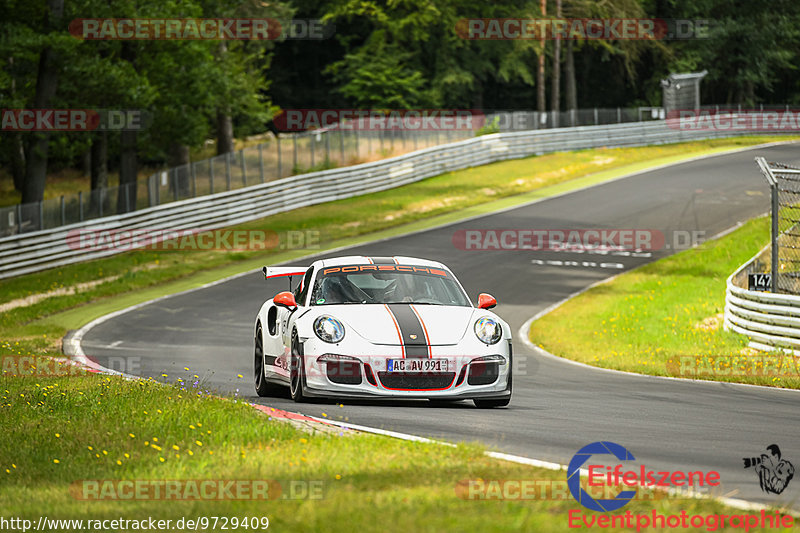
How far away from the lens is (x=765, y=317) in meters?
17.0

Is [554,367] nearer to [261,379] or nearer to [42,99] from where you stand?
[261,379]

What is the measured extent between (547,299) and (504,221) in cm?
1007

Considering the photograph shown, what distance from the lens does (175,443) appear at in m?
7.72

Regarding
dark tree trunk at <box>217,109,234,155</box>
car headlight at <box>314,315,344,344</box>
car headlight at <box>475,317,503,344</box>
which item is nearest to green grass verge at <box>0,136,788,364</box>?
dark tree trunk at <box>217,109,234,155</box>

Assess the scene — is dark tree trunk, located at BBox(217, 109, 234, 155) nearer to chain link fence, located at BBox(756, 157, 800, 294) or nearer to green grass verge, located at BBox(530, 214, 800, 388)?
green grass verge, located at BBox(530, 214, 800, 388)

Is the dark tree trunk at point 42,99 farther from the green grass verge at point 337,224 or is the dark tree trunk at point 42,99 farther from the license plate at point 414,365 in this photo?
the license plate at point 414,365

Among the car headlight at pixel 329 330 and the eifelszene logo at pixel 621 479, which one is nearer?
the eifelszene logo at pixel 621 479

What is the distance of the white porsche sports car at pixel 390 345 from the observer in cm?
976

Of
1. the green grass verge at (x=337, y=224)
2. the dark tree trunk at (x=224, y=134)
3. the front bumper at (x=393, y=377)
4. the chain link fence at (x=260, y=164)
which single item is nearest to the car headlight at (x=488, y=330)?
the front bumper at (x=393, y=377)

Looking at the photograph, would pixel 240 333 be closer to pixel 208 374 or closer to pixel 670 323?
pixel 208 374

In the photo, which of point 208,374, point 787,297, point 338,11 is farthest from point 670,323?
point 338,11

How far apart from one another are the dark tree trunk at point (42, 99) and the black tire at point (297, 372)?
2313 centimetres

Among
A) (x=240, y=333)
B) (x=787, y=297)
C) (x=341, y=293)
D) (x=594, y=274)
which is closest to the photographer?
(x=341, y=293)

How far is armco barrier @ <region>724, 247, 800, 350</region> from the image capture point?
16.4 meters
